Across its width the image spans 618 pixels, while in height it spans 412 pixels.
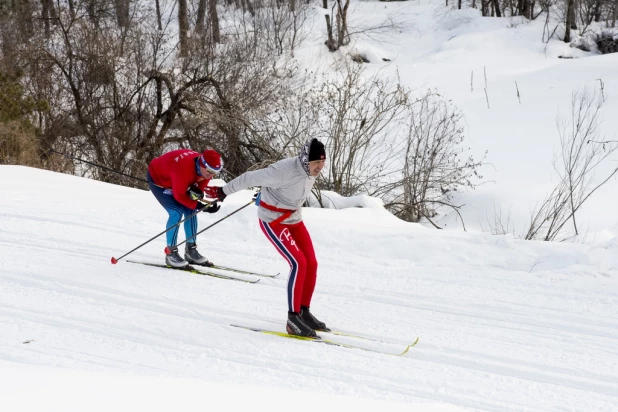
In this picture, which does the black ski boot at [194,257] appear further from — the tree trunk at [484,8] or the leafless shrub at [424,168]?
the tree trunk at [484,8]

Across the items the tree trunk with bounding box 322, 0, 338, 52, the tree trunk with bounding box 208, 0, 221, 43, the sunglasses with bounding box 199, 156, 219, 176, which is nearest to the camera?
the sunglasses with bounding box 199, 156, 219, 176

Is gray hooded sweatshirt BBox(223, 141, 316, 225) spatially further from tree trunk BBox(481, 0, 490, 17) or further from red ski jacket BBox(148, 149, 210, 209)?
tree trunk BBox(481, 0, 490, 17)

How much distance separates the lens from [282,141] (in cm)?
1283

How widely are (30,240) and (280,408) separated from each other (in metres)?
5.27

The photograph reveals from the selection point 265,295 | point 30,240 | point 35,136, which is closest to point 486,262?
point 265,295

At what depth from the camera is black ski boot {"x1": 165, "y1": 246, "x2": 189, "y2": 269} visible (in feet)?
22.1

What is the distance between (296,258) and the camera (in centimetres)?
517

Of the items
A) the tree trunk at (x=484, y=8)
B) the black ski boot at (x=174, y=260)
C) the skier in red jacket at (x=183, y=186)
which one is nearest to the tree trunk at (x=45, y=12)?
the skier in red jacket at (x=183, y=186)

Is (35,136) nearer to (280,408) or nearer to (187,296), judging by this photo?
(187,296)

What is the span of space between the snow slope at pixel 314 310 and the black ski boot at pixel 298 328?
102mm

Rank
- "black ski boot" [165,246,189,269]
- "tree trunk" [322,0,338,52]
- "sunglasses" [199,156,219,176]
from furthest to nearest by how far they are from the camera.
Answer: "tree trunk" [322,0,338,52] < "black ski boot" [165,246,189,269] < "sunglasses" [199,156,219,176]

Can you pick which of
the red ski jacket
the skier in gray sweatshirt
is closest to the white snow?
the skier in gray sweatshirt

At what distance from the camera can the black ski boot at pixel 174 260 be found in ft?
22.1

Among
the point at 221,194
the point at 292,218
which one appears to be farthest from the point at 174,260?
the point at 292,218
